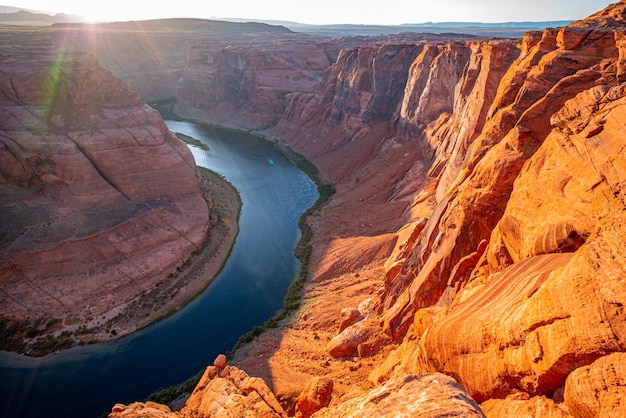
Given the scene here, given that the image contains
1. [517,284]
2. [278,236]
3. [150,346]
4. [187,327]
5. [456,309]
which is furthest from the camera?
[278,236]

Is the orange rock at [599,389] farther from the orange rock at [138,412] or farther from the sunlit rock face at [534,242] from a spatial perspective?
the orange rock at [138,412]

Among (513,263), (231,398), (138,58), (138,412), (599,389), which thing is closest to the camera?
(599,389)

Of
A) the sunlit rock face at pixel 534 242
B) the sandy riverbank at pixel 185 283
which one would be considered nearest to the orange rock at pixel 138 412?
the sunlit rock face at pixel 534 242

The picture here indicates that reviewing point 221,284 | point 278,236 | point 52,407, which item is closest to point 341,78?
point 278,236

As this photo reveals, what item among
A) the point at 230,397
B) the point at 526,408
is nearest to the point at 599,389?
the point at 526,408

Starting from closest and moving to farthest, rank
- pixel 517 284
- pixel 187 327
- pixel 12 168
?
pixel 517 284 < pixel 187 327 < pixel 12 168

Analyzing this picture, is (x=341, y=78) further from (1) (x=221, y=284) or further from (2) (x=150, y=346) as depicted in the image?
(2) (x=150, y=346)

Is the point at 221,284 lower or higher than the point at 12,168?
lower

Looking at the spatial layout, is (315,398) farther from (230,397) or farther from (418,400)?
(418,400)
